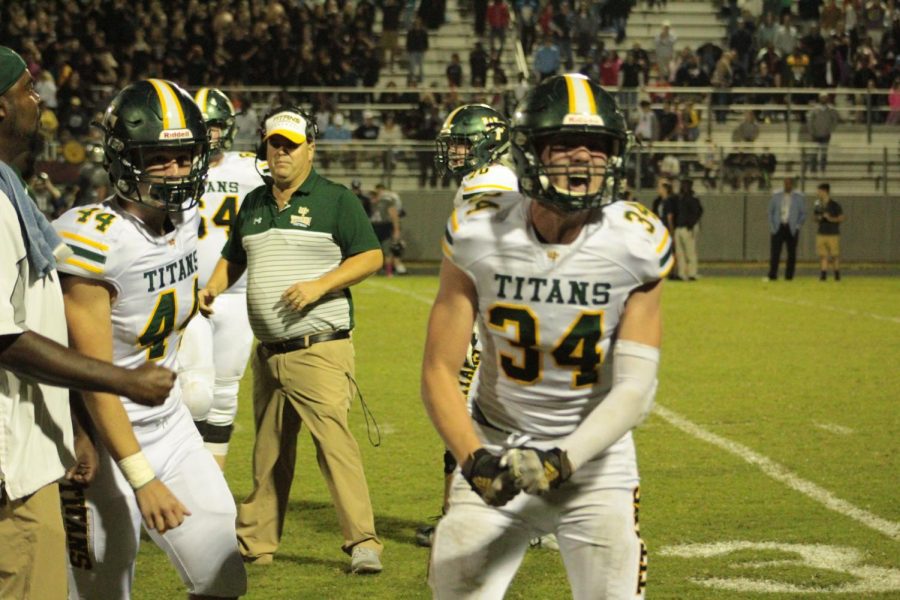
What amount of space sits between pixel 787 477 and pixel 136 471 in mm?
4553

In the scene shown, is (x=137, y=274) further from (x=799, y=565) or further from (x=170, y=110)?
(x=799, y=565)

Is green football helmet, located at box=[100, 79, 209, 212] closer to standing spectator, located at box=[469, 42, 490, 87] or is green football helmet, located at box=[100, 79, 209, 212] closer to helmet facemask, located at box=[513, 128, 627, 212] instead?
helmet facemask, located at box=[513, 128, 627, 212]

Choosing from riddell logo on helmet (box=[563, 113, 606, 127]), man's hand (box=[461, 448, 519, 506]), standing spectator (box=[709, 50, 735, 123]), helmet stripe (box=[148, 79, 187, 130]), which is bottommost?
man's hand (box=[461, 448, 519, 506])

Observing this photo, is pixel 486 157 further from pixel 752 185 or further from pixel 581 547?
pixel 752 185

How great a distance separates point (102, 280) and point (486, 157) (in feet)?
10.3

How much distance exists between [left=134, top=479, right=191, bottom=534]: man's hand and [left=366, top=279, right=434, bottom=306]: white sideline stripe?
1233 centimetres

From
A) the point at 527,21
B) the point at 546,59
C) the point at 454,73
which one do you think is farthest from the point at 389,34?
the point at 546,59

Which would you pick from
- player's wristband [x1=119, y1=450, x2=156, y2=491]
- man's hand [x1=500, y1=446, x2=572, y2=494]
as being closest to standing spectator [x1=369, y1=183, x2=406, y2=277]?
player's wristband [x1=119, y1=450, x2=156, y2=491]

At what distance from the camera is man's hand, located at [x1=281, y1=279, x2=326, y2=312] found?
5.62 m

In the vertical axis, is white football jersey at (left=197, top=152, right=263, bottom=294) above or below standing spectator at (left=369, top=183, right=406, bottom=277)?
above

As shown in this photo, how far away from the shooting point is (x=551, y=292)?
332 cm

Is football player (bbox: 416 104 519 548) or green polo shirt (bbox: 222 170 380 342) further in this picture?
football player (bbox: 416 104 519 548)

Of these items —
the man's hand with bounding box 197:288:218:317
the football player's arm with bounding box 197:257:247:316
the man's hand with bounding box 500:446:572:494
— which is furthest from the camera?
the football player's arm with bounding box 197:257:247:316

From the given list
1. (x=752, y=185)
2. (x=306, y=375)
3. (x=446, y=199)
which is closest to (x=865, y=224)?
(x=752, y=185)
